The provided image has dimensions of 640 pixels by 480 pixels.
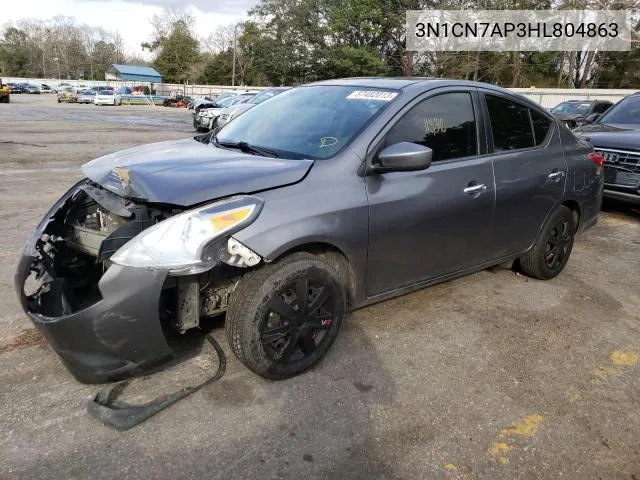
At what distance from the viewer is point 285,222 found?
8.95 ft

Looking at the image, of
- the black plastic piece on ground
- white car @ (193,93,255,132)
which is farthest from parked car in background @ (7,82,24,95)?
the black plastic piece on ground

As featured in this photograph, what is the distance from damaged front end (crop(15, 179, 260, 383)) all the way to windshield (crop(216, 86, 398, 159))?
940 mm

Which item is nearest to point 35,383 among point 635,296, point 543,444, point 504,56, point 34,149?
point 543,444

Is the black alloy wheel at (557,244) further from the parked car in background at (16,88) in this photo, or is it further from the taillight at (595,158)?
the parked car in background at (16,88)

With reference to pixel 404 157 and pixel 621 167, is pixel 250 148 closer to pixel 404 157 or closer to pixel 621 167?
pixel 404 157

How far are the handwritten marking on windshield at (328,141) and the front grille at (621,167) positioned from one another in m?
5.39

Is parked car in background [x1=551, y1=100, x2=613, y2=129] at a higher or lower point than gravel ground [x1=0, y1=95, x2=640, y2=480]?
higher

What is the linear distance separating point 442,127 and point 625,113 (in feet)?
21.1

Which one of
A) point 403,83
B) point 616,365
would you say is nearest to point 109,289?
point 403,83

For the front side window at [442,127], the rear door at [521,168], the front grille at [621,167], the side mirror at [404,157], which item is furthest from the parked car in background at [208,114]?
the side mirror at [404,157]

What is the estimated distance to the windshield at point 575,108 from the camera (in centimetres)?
1562

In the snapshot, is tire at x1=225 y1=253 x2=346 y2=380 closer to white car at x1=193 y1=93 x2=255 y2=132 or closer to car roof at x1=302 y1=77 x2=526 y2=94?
car roof at x1=302 y1=77 x2=526 y2=94

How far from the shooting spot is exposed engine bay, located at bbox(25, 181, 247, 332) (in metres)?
2.67

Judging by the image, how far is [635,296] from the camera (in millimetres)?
4590
